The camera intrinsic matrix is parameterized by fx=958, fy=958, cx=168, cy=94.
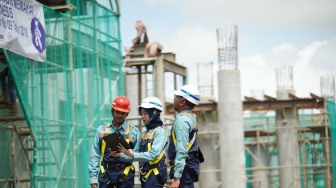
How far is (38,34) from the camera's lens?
21828 mm

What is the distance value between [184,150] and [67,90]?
11.9 metres

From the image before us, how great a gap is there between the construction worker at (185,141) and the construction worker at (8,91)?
9216 millimetres

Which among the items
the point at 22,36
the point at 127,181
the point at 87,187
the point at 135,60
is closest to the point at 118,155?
the point at 127,181

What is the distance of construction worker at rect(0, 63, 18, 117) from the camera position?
21.7 m

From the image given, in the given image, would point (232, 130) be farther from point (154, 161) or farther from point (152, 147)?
point (152, 147)

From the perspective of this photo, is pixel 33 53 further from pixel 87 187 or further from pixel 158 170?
pixel 158 170

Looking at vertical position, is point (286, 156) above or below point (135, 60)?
below

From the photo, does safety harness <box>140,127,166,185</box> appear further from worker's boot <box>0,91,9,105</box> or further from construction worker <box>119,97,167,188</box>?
worker's boot <box>0,91,9,105</box>

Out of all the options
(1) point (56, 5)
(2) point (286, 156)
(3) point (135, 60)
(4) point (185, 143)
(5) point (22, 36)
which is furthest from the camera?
(2) point (286, 156)

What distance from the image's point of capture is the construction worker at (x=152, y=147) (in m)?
13.2

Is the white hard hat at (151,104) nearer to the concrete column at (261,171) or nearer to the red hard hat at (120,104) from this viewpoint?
the red hard hat at (120,104)

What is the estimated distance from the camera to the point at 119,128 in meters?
13.4

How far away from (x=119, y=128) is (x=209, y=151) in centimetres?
2817

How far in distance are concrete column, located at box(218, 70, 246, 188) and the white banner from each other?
50.7 feet
